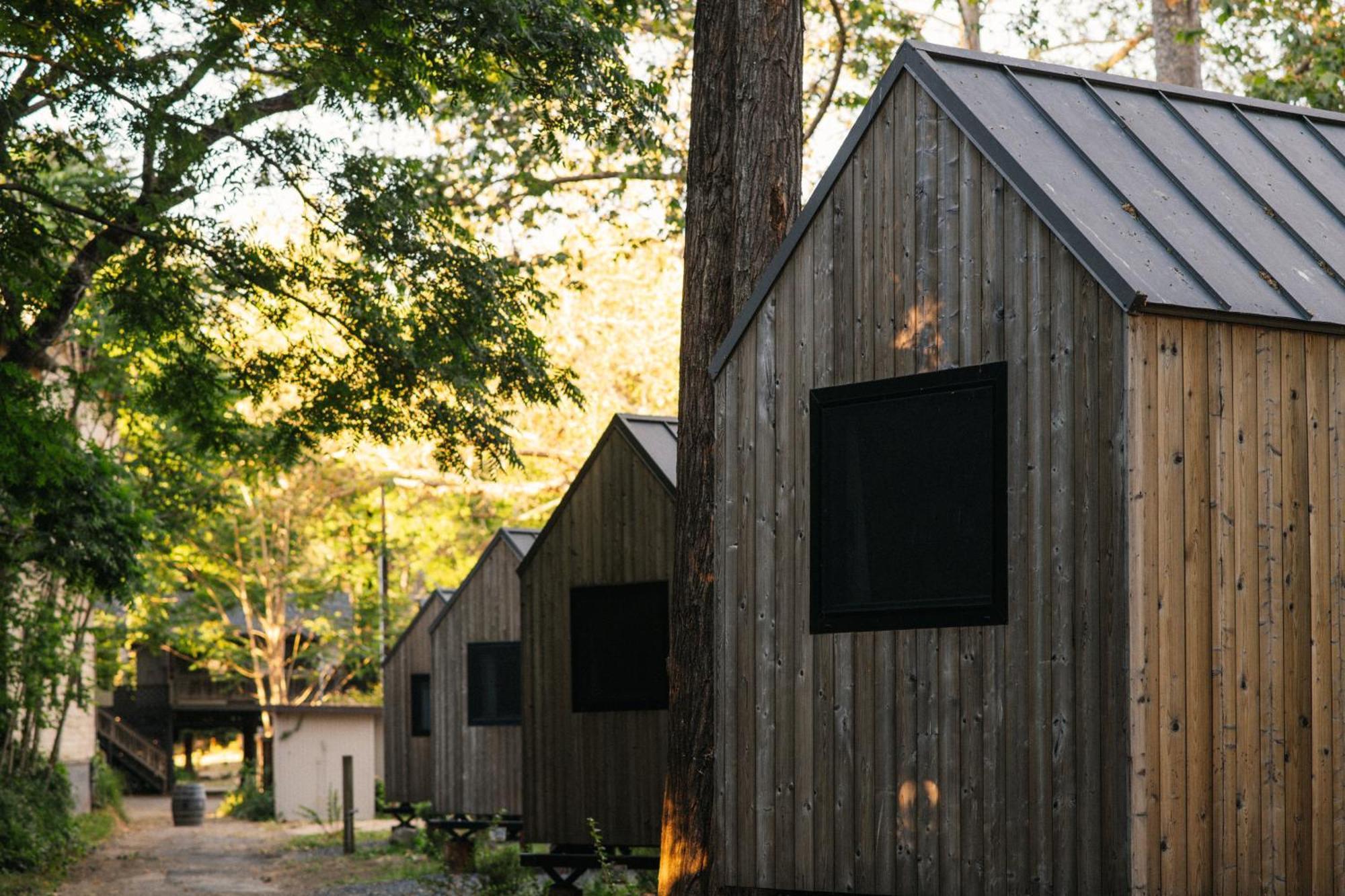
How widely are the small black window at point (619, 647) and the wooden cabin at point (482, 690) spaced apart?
575cm

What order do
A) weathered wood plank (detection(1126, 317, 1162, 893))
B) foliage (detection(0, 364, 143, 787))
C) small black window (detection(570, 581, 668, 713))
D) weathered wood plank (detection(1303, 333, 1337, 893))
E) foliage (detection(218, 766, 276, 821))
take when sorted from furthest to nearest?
foliage (detection(218, 766, 276, 821)), foliage (detection(0, 364, 143, 787)), small black window (detection(570, 581, 668, 713)), weathered wood plank (detection(1303, 333, 1337, 893)), weathered wood plank (detection(1126, 317, 1162, 893))

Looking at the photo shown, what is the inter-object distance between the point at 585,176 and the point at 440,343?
7.75 m

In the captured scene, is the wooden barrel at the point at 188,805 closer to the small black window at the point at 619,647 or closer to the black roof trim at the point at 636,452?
the black roof trim at the point at 636,452

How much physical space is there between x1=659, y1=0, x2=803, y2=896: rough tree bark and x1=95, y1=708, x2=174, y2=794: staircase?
140 feet

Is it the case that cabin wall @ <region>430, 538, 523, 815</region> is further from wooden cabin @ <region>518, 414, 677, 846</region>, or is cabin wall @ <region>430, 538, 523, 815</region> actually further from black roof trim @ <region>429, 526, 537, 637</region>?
wooden cabin @ <region>518, 414, 677, 846</region>

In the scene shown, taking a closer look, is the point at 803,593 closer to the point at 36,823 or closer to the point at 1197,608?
the point at 1197,608

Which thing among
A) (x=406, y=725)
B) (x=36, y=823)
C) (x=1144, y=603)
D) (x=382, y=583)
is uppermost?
(x=1144, y=603)

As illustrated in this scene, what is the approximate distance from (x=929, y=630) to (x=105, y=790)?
31.4 metres

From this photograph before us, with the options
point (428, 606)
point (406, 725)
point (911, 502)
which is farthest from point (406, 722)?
point (911, 502)

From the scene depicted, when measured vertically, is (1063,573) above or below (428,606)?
above

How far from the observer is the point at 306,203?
15.1 m

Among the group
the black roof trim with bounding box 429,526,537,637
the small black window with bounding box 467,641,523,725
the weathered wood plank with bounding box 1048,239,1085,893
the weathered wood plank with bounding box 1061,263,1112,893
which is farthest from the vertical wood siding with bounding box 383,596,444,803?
the weathered wood plank with bounding box 1061,263,1112,893

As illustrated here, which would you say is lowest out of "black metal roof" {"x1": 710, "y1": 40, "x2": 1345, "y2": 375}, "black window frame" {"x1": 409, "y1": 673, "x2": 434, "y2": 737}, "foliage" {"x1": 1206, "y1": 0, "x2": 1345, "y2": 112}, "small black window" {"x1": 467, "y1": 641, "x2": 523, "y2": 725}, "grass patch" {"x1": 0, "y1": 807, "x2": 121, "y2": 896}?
"grass patch" {"x1": 0, "y1": 807, "x2": 121, "y2": 896}

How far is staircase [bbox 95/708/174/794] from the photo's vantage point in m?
A: 50.0
